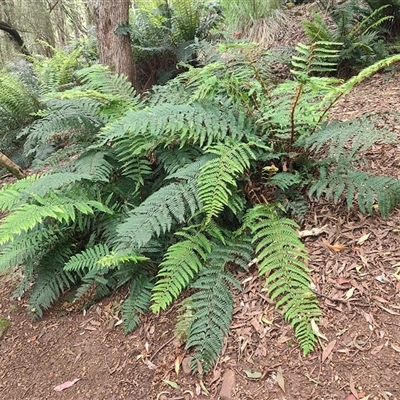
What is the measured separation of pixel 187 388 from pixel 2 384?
4.18 ft

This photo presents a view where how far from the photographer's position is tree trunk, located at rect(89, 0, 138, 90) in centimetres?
404

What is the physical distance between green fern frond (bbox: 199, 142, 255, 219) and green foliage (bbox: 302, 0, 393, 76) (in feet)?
7.09

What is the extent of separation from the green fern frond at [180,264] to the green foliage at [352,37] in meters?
2.58

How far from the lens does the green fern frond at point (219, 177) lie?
1.99 metres

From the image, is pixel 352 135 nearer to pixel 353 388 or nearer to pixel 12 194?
pixel 353 388

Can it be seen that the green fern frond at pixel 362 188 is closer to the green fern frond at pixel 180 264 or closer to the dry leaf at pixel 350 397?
the green fern frond at pixel 180 264

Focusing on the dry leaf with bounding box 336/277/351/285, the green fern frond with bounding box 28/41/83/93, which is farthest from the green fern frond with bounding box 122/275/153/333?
the green fern frond with bounding box 28/41/83/93

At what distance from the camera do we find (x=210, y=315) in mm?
1968

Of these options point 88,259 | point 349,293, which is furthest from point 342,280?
point 88,259

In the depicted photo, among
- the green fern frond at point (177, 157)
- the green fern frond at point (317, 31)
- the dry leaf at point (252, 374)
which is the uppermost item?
the green fern frond at point (317, 31)

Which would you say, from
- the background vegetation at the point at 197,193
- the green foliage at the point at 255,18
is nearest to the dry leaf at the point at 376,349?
the background vegetation at the point at 197,193

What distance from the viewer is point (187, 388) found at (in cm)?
182

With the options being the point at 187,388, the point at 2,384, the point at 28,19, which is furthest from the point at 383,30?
the point at 28,19

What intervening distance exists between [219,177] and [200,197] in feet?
0.49
